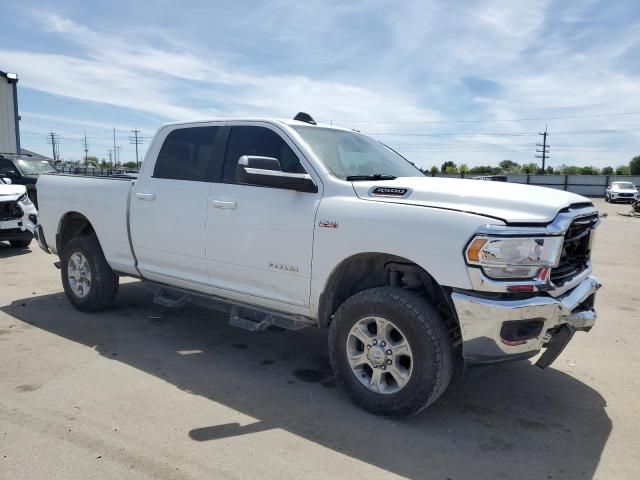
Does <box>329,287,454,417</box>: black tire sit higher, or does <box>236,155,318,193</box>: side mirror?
<box>236,155,318,193</box>: side mirror

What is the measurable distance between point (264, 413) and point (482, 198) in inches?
78.7

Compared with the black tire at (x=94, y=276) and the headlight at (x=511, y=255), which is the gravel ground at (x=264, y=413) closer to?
the black tire at (x=94, y=276)

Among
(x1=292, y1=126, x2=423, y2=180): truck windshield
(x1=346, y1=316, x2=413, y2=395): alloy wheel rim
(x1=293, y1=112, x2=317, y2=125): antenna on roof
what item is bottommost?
(x1=346, y1=316, x2=413, y2=395): alloy wheel rim

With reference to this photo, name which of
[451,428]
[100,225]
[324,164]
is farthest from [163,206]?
[451,428]

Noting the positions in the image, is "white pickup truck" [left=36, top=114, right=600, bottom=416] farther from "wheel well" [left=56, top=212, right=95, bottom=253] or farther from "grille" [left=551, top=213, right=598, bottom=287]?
"wheel well" [left=56, top=212, right=95, bottom=253]

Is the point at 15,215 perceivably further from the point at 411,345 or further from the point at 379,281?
the point at 411,345

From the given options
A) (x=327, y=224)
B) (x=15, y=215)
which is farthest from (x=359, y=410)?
(x=15, y=215)

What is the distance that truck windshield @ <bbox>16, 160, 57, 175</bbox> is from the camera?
48.4ft

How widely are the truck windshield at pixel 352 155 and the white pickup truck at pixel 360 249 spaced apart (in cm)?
2

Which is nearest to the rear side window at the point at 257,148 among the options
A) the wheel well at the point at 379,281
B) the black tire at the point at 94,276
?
the wheel well at the point at 379,281

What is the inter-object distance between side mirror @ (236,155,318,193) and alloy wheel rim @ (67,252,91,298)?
2877 millimetres

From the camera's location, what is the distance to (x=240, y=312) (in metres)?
4.39

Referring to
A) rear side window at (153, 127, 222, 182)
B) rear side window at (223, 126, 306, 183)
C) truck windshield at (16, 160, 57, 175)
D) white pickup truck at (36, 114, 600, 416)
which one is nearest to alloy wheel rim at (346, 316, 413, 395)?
white pickup truck at (36, 114, 600, 416)

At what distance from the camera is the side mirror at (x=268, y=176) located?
145 inches
